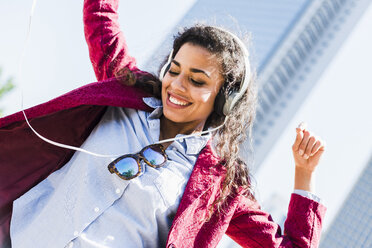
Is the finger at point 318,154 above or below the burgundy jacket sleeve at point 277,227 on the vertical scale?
above

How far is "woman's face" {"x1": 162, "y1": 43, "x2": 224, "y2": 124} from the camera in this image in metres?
1.58

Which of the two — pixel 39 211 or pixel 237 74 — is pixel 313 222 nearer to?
pixel 237 74

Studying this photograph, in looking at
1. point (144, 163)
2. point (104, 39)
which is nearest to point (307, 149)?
point (144, 163)

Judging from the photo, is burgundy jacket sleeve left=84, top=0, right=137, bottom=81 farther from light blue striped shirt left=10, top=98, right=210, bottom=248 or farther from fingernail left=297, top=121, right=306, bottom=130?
fingernail left=297, top=121, right=306, bottom=130

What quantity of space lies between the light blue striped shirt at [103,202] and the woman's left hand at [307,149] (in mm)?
498

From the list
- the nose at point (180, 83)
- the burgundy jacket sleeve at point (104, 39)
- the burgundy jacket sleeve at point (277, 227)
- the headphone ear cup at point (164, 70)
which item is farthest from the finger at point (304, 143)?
the burgundy jacket sleeve at point (104, 39)

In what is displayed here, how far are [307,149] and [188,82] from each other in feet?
1.96

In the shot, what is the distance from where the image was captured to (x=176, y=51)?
176 centimetres

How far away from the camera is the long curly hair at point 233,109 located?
1654 millimetres

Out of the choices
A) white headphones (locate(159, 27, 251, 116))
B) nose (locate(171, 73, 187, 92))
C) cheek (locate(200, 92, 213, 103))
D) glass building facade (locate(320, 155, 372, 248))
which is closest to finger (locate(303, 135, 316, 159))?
white headphones (locate(159, 27, 251, 116))

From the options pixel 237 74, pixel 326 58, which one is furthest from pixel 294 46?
pixel 237 74

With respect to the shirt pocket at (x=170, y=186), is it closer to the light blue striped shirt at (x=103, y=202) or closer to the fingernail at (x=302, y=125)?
the light blue striped shirt at (x=103, y=202)

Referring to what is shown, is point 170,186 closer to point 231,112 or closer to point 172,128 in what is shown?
point 172,128

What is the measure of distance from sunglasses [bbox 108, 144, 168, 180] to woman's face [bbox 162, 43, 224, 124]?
163 millimetres
